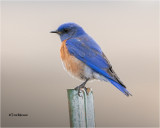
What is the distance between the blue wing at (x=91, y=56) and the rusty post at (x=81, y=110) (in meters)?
0.82

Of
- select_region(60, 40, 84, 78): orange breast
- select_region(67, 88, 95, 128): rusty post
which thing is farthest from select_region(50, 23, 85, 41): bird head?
select_region(67, 88, 95, 128): rusty post

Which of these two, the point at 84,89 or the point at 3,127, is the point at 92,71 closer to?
the point at 84,89

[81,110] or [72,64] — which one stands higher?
[72,64]

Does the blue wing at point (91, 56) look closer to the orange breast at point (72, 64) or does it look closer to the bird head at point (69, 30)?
the orange breast at point (72, 64)

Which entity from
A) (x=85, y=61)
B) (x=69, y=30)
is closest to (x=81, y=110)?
(x=85, y=61)

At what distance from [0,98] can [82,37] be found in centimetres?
360

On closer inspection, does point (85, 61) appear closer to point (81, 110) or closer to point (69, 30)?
point (69, 30)

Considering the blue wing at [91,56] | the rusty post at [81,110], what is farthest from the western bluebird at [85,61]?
the rusty post at [81,110]

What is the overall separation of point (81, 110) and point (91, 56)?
1361 millimetres

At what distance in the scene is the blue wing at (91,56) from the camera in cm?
657

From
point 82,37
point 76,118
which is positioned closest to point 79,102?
point 76,118

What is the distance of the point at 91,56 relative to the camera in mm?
6785

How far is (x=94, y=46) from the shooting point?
273 inches

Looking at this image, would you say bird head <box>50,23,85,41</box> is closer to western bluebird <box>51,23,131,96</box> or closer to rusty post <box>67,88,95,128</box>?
western bluebird <box>51,23,131,96</box>
